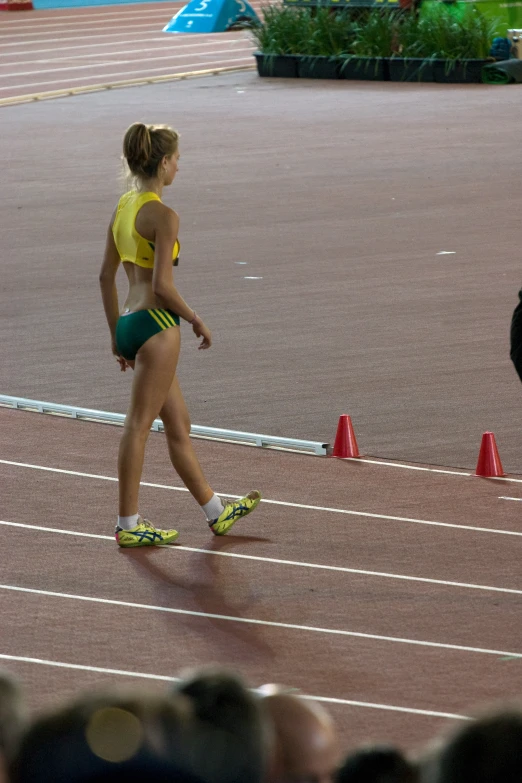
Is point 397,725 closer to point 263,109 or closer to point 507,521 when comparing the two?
point 507,521

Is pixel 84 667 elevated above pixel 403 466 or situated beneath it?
elevated above

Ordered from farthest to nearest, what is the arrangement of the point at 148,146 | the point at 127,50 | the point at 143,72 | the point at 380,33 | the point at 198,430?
the point at 127,50, the point at 143,72, the point at 380,33, the point at 198,430, the point at 148,146

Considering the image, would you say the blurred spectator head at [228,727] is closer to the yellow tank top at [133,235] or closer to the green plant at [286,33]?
the yellow tank top at [133,235]

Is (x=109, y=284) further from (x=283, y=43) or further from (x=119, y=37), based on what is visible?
(x=119, y=37)

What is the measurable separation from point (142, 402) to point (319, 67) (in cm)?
2515

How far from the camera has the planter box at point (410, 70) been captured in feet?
94.7

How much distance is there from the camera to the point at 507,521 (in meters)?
6.52

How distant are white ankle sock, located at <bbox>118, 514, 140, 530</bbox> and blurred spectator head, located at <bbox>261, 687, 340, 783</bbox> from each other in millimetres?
5104

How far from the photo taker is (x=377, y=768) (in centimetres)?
111

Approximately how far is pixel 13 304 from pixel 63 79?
2012 cm

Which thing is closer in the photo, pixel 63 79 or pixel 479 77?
pixel 479 77

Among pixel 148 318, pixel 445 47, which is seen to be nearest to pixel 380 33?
pixel 445 47

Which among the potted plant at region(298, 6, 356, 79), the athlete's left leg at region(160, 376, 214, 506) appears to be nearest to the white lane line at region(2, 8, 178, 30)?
the potted plant at region(298, 6, 356, 79)

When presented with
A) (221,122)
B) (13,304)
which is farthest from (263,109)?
Answer: (13,304)
